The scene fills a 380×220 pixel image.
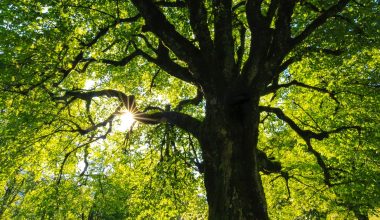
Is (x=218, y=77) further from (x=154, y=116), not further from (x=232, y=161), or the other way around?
(x=154, y=116)

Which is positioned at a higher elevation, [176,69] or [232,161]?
[176,69]

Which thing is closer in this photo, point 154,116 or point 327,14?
point 327,14

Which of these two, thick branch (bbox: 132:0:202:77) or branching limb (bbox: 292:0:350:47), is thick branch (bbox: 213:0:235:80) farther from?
branching limb (bbox: 292:0:350:47)

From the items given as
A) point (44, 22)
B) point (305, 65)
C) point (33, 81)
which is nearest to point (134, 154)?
point (33, 81)

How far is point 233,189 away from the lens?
6.94 metres

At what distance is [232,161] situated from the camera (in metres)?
7.31

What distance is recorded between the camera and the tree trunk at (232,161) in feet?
22.3

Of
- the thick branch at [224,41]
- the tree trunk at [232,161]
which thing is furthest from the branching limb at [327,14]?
the tree trunk at [232,161]

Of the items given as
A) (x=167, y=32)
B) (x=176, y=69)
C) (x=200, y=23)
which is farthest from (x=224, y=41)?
(x=176, y=69)

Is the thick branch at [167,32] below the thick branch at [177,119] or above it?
above

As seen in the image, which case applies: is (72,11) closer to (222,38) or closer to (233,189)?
(222,38)

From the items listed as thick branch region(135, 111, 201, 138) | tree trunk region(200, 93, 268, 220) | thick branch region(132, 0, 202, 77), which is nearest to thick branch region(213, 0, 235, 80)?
thick branch region(132, 0, 202, 77)

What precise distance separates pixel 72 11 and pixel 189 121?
515 centimetres

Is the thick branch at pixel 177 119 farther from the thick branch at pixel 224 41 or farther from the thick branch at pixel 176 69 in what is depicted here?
the thick branch at pixel 224 41
